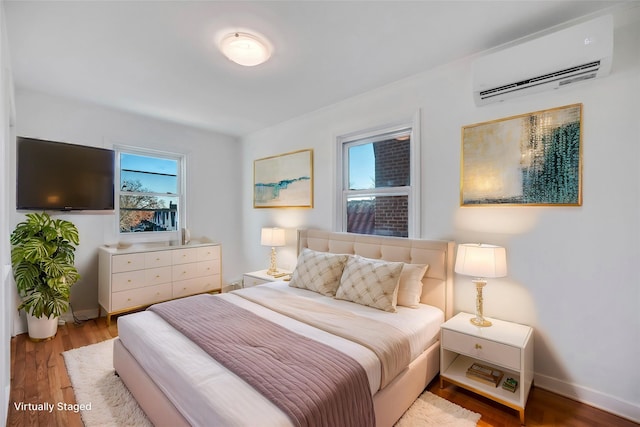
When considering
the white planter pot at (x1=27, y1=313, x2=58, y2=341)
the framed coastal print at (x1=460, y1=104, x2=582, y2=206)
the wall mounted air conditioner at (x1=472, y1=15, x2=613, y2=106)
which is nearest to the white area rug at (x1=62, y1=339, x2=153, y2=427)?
the white planter pot at (x1=27, y1=313, x2=58, y2=341)

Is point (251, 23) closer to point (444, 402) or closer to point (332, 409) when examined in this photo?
point (332, 409)

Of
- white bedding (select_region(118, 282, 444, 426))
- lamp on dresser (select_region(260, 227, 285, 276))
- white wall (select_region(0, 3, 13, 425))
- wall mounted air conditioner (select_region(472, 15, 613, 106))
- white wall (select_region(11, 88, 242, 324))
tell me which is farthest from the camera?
lamp on dresser (select_region(260, 227, 285, 276))

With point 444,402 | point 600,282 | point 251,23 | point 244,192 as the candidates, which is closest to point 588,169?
point 600,282

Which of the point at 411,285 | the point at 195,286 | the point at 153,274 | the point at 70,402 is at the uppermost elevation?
the point at 411,285

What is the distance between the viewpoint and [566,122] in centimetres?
201

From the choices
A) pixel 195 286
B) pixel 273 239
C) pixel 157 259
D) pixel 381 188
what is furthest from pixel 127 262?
pixel 381 188

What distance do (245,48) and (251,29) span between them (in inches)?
5.8

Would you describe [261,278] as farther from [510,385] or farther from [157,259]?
[510,385]

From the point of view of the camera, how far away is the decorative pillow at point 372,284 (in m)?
2.30

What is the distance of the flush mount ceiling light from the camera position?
2.07 m

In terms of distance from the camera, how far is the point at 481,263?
2018mm

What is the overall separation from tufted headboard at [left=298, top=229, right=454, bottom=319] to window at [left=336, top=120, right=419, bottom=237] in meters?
0.22

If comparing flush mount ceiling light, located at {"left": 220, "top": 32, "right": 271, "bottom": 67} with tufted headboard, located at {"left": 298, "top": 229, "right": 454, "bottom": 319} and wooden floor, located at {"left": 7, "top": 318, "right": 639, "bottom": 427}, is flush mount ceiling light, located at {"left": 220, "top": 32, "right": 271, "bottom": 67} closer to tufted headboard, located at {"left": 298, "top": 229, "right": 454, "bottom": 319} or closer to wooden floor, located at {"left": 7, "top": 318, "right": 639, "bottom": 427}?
tufted headboard, located at {"left": 298, "top": 229, "right": 454, "bottom": 319}

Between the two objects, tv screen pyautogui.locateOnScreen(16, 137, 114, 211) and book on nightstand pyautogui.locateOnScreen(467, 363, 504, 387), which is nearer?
book on nightstand pyautogui.locateOnScreen(467, 363, 504, 387)
